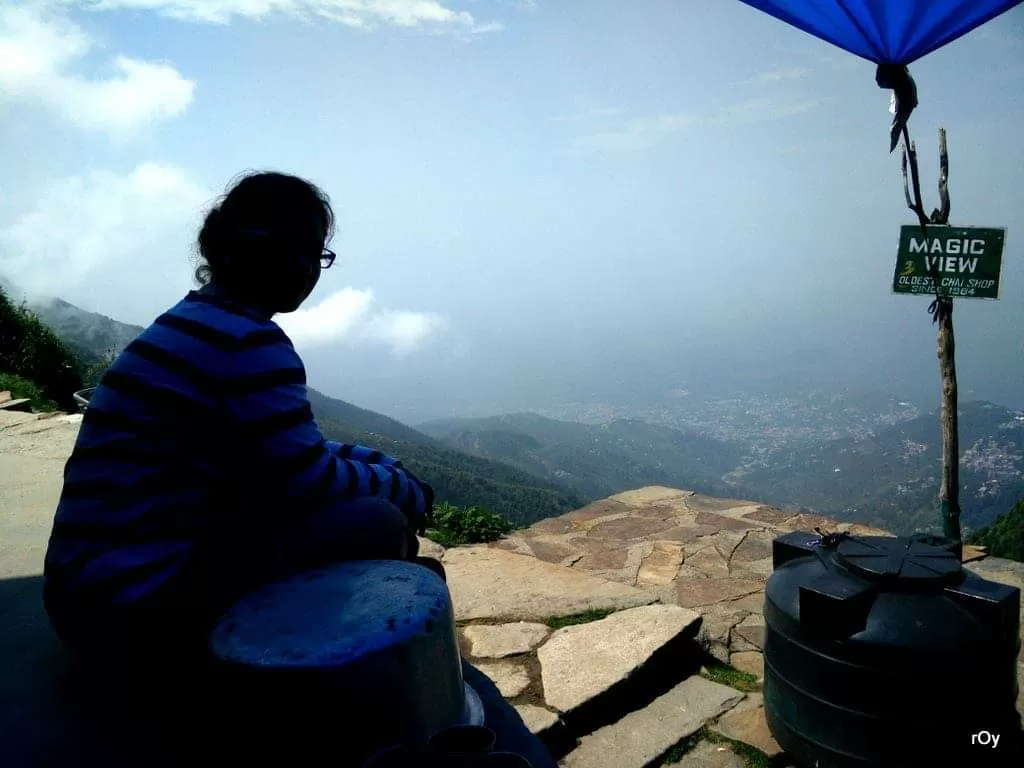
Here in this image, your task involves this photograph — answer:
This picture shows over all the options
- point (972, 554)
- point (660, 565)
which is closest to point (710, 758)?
point (660, 565)

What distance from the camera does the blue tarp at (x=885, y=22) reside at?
3355 mm

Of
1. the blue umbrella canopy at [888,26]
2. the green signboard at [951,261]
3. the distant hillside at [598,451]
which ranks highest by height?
the blue umbrella canopy at [888,26]

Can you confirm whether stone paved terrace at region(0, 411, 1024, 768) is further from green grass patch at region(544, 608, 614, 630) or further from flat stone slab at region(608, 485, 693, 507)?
flat stone slab at region(608, 485, 693, 507)

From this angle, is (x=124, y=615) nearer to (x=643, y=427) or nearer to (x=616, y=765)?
(x=616, y=765)

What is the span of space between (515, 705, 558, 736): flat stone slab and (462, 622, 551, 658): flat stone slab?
16.6 inches

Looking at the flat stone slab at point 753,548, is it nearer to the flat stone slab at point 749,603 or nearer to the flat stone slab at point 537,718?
the flat stone slab at point 749,603

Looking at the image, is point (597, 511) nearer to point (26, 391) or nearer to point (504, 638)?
point (504, 638)

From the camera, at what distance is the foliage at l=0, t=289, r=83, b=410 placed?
9000 mm

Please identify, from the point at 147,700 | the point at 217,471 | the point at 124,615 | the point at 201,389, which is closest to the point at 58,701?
the point at 147,700

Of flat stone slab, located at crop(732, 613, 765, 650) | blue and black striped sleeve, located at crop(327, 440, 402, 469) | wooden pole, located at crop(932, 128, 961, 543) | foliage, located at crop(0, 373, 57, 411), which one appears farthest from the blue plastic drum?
foliage, located at crop(0, 373, 57, 411)

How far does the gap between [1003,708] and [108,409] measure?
2394 mm

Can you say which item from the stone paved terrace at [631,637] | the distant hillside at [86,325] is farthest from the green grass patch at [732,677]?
the distant hillside at [86,325]

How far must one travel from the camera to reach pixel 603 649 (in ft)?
9.57

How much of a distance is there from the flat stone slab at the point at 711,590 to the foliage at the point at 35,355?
798cm
